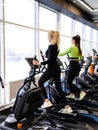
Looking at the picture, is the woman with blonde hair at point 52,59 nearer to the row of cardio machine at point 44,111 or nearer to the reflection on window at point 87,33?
the row of cardio machine at point 44,111

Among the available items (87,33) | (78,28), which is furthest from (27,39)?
(87,33)

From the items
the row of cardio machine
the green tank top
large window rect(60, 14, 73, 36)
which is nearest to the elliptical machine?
the row of cardio machine

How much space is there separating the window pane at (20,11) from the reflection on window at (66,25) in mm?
1902

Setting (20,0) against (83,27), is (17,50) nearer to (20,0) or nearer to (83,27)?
(20,0)

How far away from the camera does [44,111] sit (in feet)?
9.46

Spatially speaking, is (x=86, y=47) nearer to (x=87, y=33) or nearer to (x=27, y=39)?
(x=87, y=33)

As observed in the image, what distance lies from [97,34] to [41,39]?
608cm

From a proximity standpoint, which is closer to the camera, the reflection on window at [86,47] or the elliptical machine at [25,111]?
the elliptical machine at [25,111]

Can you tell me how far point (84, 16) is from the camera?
25.0 ft

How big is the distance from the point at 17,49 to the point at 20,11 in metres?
1.05

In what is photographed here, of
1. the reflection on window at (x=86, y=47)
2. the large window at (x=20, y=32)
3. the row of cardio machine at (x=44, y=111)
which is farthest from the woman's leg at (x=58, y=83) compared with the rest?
the reflection on window at (x=86, y=47)

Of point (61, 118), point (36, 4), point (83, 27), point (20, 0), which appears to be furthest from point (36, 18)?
point (83, 27)

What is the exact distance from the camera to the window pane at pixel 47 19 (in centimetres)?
592

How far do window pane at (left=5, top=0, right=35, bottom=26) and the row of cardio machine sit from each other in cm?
178
